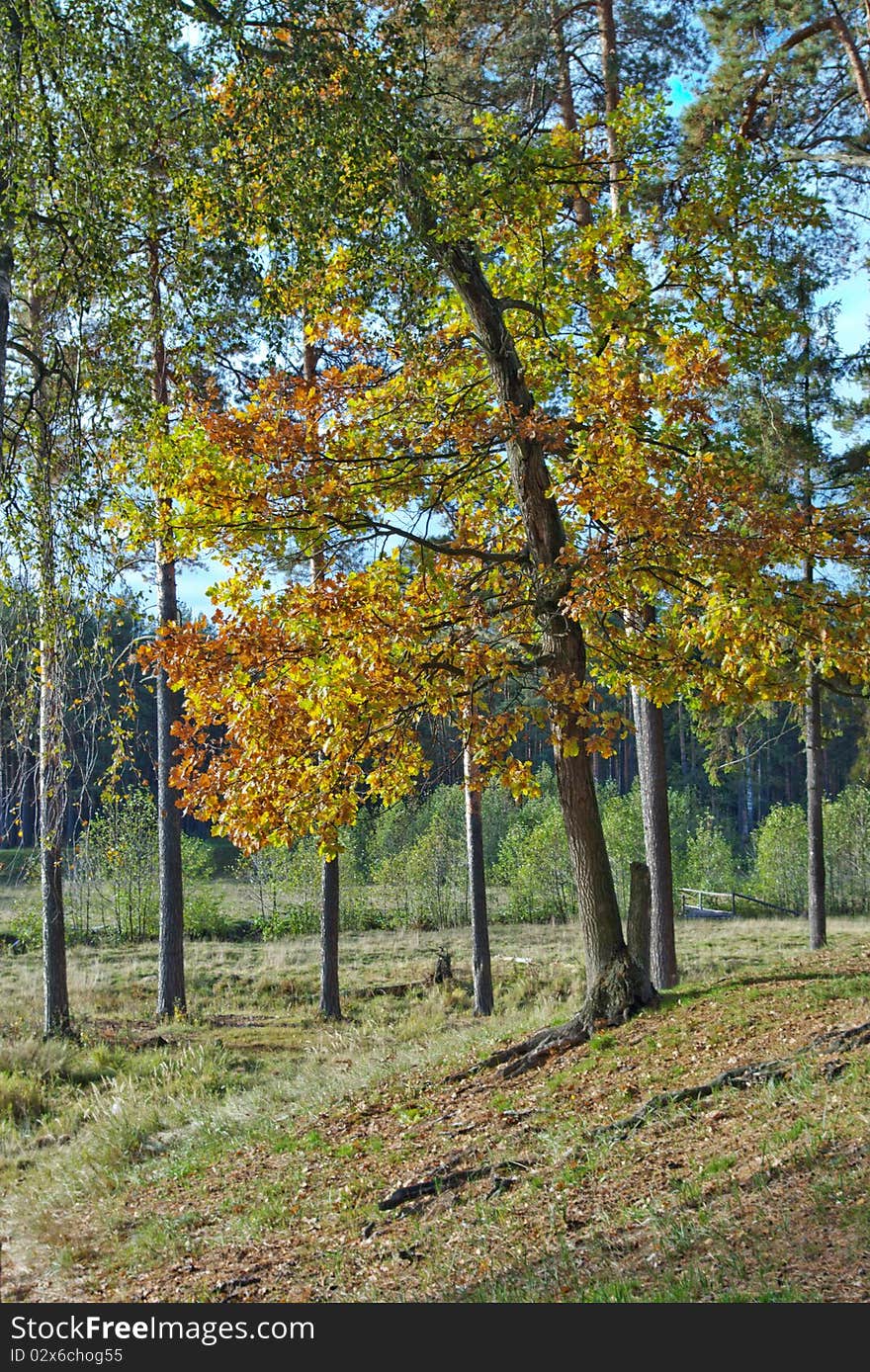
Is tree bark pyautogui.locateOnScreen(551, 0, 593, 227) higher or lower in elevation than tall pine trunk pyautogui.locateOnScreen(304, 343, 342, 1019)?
higher

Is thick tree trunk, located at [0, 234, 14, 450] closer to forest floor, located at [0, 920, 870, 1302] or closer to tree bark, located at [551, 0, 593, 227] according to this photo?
forest floor, located at [0, 920, 870, 1302]

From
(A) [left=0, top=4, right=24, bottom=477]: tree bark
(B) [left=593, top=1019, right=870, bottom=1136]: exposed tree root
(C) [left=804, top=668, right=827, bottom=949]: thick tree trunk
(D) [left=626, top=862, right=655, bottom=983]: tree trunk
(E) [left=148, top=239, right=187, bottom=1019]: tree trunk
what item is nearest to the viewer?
(A) [left=0, top=4, right=24, bottom=477]: tree bark

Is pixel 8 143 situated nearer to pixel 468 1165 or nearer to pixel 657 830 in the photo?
pixel 468 1165

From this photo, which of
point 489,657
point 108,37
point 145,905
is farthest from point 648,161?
point 145,905

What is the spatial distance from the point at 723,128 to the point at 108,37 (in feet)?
29.4

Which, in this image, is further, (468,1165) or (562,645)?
(562,645)

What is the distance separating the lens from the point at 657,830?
13.0m

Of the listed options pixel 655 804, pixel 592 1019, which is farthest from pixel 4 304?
pixel 655 804

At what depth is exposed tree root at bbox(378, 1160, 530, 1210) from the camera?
22.5 ft

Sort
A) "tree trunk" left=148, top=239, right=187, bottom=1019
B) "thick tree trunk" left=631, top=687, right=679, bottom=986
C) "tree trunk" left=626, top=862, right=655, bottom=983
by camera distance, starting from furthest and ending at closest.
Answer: "tree trunk" left=148, top=239, right=187, bottom=1019 < "thick tree trunk" left=631, top=687, right=679, bottom=986 < "tree trunk" left=626, top=862, right=655, bottom=983

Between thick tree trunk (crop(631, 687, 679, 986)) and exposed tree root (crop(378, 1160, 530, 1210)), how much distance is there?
20.6 ft

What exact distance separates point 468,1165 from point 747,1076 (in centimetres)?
205

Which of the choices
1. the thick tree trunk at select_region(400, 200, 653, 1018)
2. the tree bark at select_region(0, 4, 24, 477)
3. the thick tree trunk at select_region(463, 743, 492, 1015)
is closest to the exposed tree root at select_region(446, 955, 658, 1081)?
the thick tree trunk at select_region(400, 200, 653, 1018)

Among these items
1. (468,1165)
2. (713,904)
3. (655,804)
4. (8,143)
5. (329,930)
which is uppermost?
(8,143)
